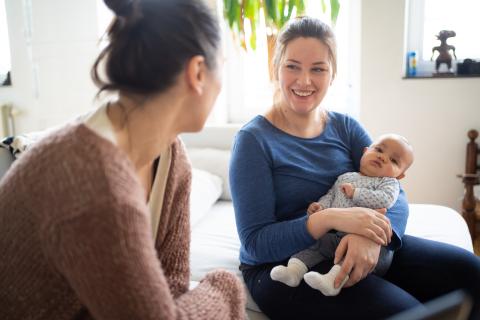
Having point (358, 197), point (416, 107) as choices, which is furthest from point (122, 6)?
point (416, 107)

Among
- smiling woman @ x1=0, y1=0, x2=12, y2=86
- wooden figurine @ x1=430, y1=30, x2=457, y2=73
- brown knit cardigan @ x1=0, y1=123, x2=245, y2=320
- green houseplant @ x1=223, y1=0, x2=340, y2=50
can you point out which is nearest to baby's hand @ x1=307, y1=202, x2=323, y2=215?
brown knit cardigan @ x1=0, y1=123, x2=245, y2=320

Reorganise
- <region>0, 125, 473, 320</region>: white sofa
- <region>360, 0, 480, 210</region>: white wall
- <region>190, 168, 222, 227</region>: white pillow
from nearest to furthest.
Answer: <region>0, 125, 473, 320</region>: white sofa → <region>190, 168, 222, 227</region>: white pillow → <region>360, 0, 480, 210</region>: white wall

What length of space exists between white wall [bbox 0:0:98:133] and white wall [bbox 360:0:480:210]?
187 cm

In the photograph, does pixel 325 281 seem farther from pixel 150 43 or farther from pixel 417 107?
pixel 417 107

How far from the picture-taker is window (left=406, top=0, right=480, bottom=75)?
245 centimetres

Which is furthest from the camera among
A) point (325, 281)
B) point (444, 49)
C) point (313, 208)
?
point (444, 49)

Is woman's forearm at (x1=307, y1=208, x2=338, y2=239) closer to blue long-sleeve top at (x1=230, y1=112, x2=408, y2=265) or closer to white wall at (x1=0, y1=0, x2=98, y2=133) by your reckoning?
blue long-sleeve top at (x1=230, y1=112, x2=408, y2=265)

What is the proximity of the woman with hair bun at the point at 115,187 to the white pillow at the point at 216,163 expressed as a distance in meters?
1.20

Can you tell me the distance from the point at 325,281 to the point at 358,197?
276 millimetres

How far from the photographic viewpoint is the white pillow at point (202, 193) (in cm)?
175

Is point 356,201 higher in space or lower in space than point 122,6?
lower

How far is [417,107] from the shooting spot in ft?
7.88

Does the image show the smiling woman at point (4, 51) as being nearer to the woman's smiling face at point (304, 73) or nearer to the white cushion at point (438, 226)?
the woman's smiling face at point (304, 73)

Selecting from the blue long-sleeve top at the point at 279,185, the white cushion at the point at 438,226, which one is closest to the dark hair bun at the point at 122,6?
the blue long-sleeve top at the point at 279,185
